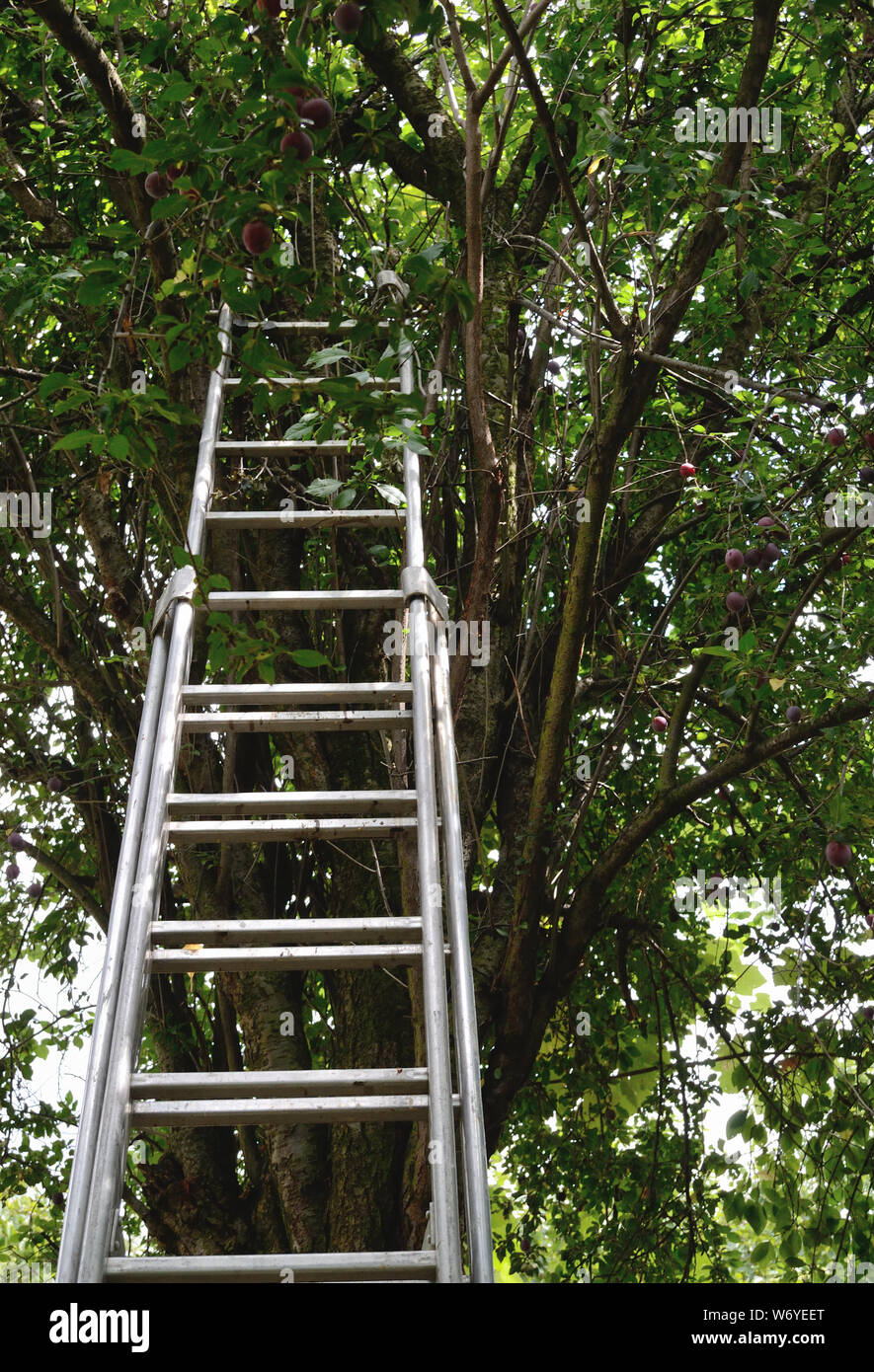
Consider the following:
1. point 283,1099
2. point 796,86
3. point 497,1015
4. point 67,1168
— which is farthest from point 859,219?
point 67,1168

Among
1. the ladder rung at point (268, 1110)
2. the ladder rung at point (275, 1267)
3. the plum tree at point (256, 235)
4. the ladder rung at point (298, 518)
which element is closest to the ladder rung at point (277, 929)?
the ladder rung at point (268, 1110)

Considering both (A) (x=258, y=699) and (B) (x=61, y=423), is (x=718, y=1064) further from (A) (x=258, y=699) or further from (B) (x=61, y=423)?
(B) (x=61, y=423)

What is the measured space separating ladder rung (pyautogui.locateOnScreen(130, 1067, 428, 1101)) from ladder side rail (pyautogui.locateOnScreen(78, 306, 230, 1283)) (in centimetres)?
7

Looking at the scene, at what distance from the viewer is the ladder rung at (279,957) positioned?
2.23 meters

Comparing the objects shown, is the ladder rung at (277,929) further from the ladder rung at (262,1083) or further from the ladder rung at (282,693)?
the ladder rung at (282,693)

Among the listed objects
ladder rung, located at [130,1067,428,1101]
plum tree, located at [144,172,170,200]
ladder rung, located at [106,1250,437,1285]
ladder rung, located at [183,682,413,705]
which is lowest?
ladder rung, located at [106,1250,437,1285]

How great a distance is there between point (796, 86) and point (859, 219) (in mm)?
586

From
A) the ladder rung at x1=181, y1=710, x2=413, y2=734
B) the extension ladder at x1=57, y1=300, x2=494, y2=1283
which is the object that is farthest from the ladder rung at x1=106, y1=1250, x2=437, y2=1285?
the ladder rung at x1=181, y1=710, x2=413, y2=734

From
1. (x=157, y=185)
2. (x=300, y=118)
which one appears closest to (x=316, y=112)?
(x=300, y=118)

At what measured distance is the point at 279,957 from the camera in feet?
7.30

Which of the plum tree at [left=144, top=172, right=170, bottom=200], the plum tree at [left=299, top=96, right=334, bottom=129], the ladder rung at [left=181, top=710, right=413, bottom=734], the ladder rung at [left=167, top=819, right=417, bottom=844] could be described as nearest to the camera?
the plum tree at [left=299, top=96, right=334, bottom=129]

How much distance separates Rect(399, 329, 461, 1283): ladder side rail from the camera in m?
1.88

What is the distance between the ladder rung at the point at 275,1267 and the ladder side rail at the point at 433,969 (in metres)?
0.05

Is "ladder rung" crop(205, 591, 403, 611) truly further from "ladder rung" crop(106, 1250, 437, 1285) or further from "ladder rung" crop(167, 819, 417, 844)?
A: "ladder rung" crop(106, 1250, 437, 1285)
